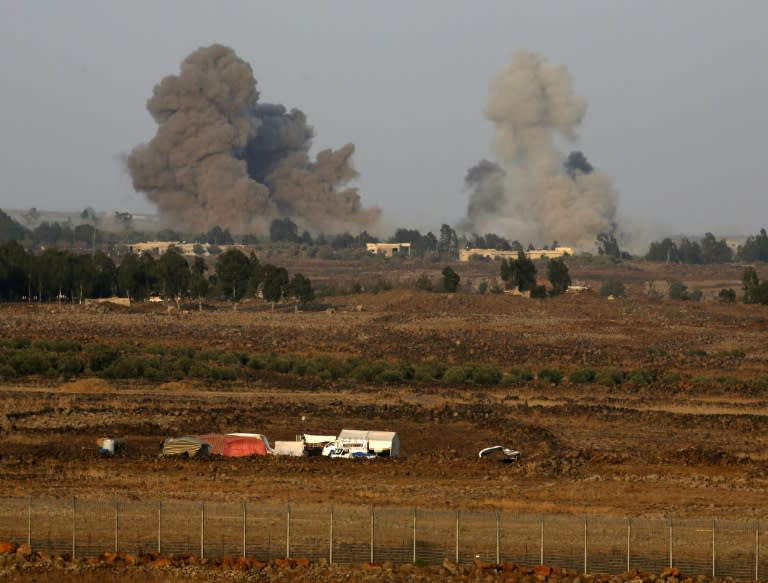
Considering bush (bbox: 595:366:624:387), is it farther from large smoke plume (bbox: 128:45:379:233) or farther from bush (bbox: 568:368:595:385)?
large smoke plume (bbox: 128:45:379:233)

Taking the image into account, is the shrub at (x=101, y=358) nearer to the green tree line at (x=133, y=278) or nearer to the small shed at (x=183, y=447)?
the small shed at (x=183, y=447)

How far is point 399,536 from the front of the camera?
22.7 meters

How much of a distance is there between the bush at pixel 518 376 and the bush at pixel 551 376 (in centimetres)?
50

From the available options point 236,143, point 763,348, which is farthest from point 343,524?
point 236,143

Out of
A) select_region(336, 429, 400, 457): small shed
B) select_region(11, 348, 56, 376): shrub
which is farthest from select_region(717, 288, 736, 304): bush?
select_region(336, 429, 400, 457): small shed

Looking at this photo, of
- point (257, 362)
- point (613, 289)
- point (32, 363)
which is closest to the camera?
point (32, 363)

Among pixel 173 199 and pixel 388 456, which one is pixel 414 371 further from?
pixel 173 199

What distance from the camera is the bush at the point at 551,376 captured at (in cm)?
5616

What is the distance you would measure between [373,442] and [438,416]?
929 cm

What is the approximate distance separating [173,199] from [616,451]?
134868 mm

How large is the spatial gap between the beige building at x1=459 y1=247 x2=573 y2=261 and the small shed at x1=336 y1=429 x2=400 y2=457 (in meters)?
121

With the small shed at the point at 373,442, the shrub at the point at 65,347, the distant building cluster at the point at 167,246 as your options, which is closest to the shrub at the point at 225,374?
the shrub at the point at 65,347

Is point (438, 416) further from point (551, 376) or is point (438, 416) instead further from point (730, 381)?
point (730, 381)

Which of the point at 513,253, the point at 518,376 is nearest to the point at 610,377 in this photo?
the point at 518,376
